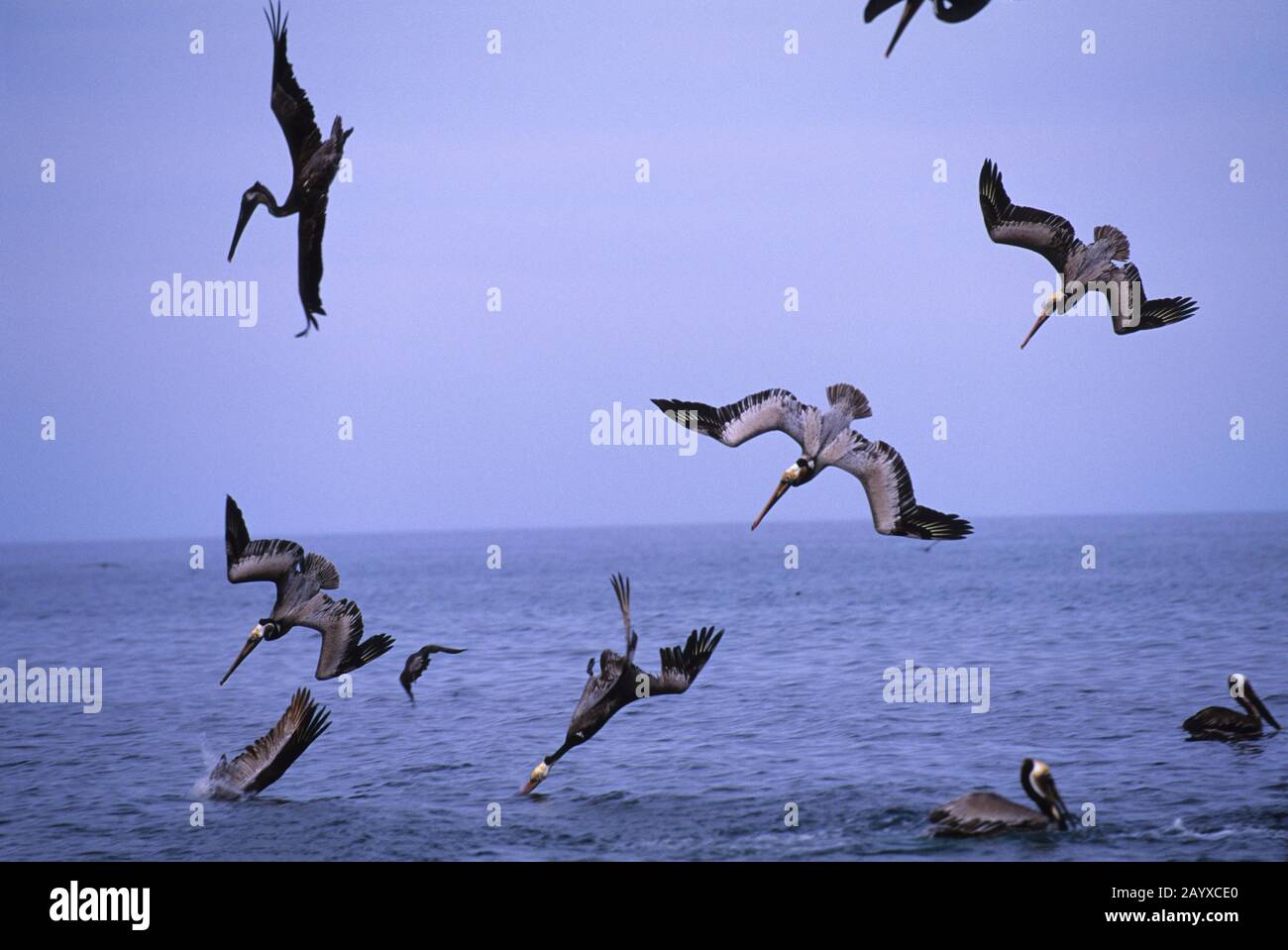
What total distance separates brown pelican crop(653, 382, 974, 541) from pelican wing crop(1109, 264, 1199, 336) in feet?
8.38

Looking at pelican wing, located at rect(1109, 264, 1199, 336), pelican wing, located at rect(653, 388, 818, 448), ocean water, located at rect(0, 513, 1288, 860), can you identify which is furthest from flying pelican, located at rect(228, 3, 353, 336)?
pelican wing, located at rect(1109, 264, 1199, 336)

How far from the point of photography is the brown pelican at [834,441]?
510 inches

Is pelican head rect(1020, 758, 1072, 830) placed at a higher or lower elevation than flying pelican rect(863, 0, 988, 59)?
lower

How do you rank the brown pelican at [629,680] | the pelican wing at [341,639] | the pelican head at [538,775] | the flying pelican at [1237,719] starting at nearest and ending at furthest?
the brown pelican at [629,680]
the pelican wing at [341,639]
the pelican head at [538,775]
the flying pelican at [1237,719]

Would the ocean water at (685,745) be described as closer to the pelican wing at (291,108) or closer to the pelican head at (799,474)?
the pelican head at (799,474)

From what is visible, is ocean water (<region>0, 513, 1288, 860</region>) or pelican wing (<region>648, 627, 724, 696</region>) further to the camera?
ocean water (<region>0, 513, 1288, 860</region>)

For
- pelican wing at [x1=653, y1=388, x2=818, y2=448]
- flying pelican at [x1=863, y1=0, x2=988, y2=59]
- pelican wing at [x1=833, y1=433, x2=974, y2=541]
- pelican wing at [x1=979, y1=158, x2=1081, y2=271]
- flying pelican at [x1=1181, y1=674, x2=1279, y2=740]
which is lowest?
flying pelican at [x1=1181, y1=674, x2=1279, y2=740]

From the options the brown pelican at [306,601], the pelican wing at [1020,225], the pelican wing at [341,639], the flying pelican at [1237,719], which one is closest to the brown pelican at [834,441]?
the pelican wing at [1020,225]

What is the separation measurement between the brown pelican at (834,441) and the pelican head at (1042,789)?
2.25 metres

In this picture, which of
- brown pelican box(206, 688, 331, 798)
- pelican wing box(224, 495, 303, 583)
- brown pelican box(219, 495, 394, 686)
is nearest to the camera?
pelican wing box(224, 495, 303, 583)

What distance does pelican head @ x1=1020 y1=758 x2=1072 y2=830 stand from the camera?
43.8 feet

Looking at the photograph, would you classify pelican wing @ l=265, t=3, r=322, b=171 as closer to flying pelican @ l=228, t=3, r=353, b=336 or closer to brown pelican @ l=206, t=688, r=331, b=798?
flying pelican @ l=228, t=3, r=353, b=336

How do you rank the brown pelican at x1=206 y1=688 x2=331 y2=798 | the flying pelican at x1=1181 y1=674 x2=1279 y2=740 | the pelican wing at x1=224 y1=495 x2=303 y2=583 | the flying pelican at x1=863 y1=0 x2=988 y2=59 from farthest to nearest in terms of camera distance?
the flying pelican at x1=1181 y1=674 x2=1279 y2=740 → the brown pelican at x1=206 y1=688 x2=331 y2=798 → the pelican wing at x1=224 y1=495 x2=303 y2=583 → the flying pelican at x1=863 y1=0 x2=988 y2=59
